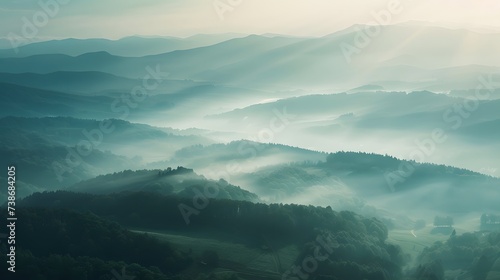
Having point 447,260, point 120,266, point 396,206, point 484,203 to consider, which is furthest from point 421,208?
point 120,266

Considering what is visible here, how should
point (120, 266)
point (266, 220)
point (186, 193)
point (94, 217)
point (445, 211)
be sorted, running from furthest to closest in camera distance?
point (445, 211) → point (186, 193) → point (266, 220) → point (94, 217) → point (120, 266)

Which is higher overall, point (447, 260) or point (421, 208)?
point (421, 208)

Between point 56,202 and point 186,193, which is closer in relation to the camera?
point 56,202

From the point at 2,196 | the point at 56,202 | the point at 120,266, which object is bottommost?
the point at 120,266

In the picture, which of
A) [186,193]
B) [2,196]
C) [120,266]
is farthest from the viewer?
[2,196]

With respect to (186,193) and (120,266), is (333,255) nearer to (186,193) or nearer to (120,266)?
(120,266)

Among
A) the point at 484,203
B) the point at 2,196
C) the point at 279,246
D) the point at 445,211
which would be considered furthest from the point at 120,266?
the point at 484,203

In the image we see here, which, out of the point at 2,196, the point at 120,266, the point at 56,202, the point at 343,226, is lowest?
the point at 120,266

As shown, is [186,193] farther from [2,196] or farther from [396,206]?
[396,206]

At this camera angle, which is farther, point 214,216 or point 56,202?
point 56,202
